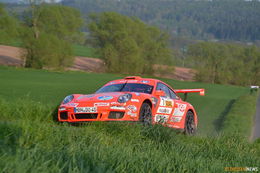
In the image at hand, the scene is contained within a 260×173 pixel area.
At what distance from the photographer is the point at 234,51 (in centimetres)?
11975

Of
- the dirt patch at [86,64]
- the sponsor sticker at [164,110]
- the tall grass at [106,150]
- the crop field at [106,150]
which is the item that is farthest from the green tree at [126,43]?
the tall grass at [106,150]

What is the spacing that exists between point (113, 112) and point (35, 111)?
5.95ft

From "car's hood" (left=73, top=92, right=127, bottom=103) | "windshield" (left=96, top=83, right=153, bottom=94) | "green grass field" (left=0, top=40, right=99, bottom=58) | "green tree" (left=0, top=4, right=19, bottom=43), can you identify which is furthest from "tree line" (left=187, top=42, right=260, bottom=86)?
"car's hood" (left=73, top=92, right=127, bottom=103)

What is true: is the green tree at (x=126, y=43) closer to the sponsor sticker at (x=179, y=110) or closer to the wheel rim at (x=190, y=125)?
the wheel rim at (x=190, y=125)

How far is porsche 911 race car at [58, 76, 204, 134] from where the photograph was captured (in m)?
10.3

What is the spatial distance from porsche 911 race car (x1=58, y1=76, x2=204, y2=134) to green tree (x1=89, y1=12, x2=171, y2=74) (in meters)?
64.1

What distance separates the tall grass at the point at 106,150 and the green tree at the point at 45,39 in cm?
5164

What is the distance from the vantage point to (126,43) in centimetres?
7869

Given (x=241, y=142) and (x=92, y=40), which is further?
(x=92, y=40)

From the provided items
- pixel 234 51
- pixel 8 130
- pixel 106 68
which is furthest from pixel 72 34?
pixel 8 130

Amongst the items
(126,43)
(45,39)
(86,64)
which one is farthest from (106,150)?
(86,64)

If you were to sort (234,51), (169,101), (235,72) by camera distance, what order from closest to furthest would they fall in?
1. (169,101)
2. (235,72)
3. (234,51)

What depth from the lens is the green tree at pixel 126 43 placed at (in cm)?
7744

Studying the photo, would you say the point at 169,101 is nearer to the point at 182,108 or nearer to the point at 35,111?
the point at 182,108
